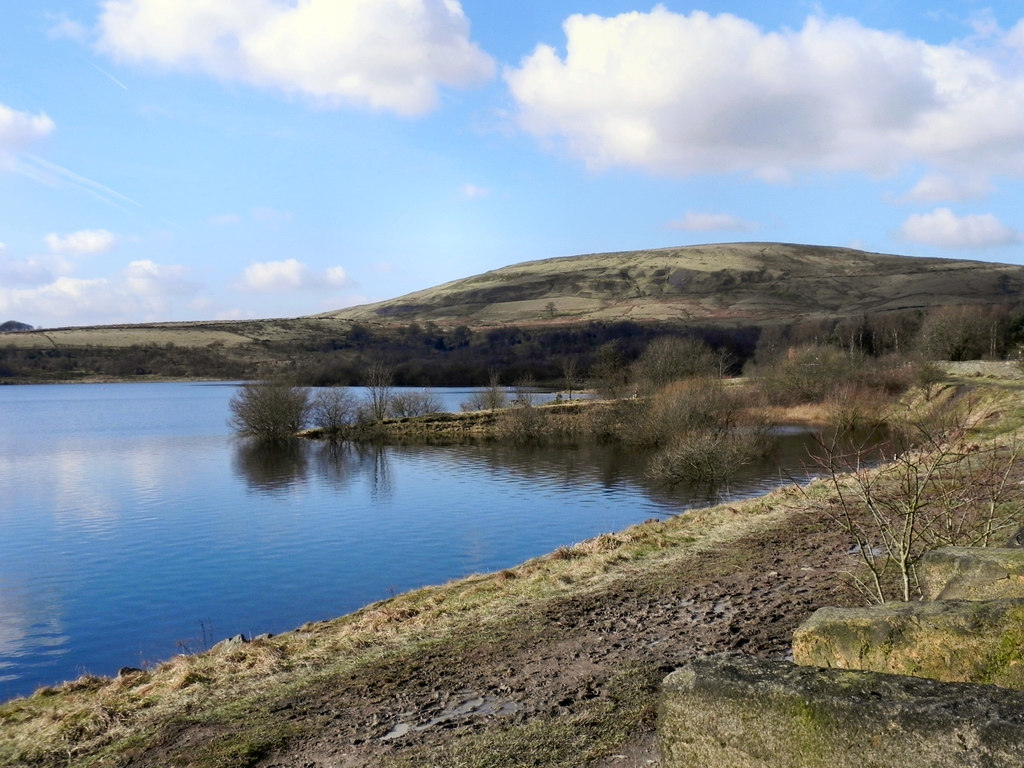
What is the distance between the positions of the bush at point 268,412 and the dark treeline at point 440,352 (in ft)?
114

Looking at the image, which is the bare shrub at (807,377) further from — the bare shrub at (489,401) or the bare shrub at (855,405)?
the bare shrub at (489,401)

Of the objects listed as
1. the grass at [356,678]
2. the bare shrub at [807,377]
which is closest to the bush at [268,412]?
the bare shrub at [807,377]

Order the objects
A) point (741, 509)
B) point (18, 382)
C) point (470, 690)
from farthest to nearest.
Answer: point (18, 382), point (741, 509), point (470, 690)

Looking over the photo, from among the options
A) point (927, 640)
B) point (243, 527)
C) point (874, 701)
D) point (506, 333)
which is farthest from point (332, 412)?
point (506, 333)

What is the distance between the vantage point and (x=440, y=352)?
484 feet

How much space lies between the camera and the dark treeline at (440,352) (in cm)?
10169

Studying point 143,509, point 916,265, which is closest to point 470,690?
point 143,509

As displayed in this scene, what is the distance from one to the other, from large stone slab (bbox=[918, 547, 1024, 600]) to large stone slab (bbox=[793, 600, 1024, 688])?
1127 mm

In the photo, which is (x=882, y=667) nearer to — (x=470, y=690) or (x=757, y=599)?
(x=470, y=690)

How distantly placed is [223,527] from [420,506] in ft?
24.5

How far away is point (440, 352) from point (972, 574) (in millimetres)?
141880

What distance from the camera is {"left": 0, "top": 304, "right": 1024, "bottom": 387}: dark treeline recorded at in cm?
10169

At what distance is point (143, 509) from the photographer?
104ft

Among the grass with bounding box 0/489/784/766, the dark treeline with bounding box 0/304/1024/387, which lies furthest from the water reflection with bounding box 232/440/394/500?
the dark treeline with bounding box 0/304/1024/387
